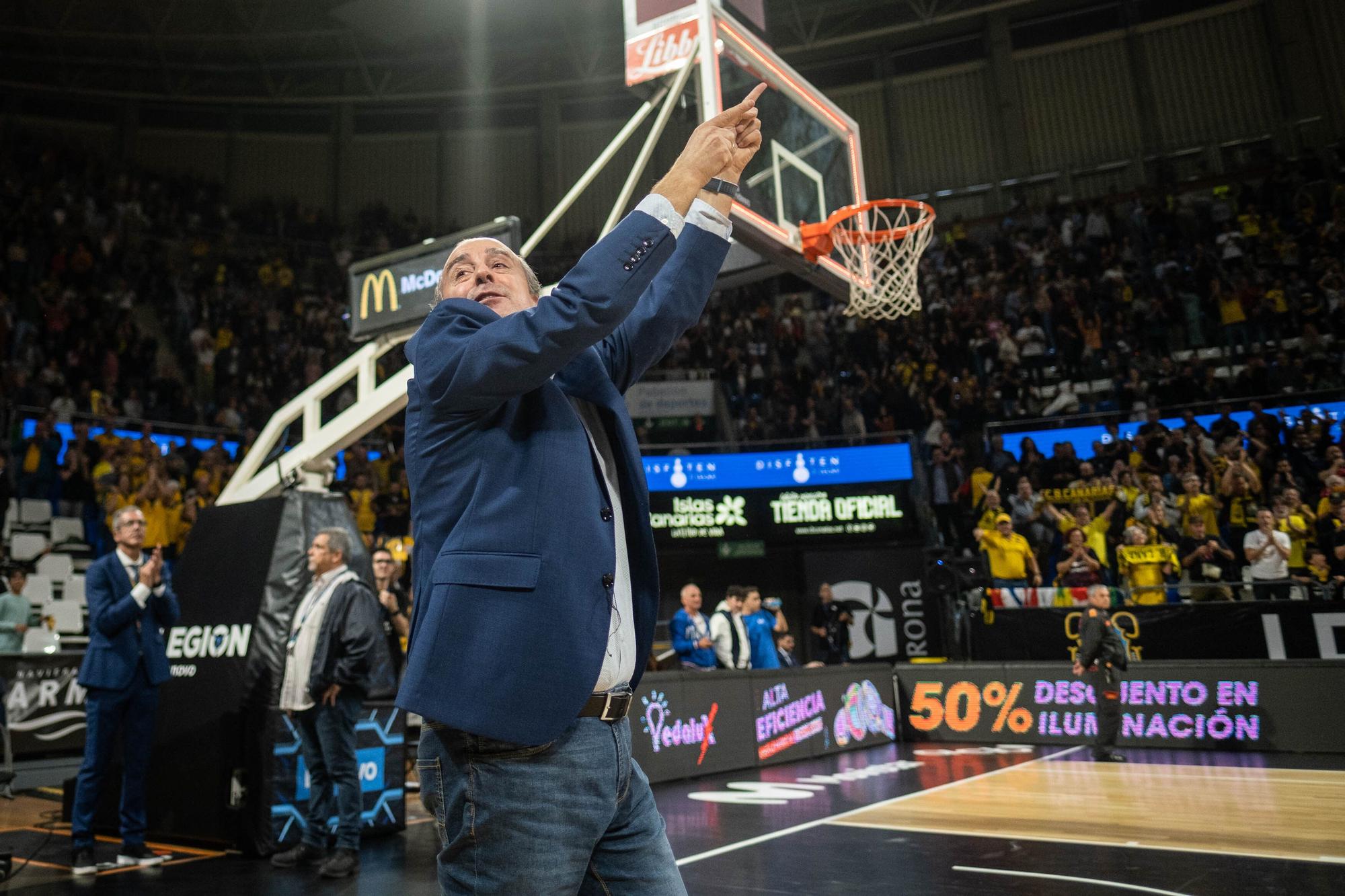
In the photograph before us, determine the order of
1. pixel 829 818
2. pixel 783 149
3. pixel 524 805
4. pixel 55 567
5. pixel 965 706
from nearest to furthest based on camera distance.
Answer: pixel 524 805 → pixel 829 818 → pixel 783 149 → pixel 965 706 → pixel 55 567

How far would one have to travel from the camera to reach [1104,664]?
940 centimetres

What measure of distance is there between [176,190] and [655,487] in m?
13.4

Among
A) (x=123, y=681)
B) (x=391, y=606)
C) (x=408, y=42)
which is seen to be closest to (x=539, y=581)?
(x=123, y=681)

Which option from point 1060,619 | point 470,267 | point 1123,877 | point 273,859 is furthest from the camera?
point 1060,619

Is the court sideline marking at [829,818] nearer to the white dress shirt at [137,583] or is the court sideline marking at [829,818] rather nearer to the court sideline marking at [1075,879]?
the court sideline marking at [1075,879]

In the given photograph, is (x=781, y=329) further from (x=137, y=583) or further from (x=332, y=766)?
(x=332, y=766)

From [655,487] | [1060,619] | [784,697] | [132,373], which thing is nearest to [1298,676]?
[1060,619]

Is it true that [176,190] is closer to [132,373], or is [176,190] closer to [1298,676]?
[132,373]

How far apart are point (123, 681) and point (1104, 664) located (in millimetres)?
8106

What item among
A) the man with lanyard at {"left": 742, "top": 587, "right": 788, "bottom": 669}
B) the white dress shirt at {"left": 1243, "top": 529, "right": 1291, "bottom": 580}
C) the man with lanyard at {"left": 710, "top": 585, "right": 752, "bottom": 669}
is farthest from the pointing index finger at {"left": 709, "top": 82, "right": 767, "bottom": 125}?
the white dress shirt at {"left": 1243, "top": 529, "right": 1291, "bottom": 580}

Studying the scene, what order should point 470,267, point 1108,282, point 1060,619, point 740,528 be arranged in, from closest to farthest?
point 470,267, point 1060,619, point 740,528, point 1108,282

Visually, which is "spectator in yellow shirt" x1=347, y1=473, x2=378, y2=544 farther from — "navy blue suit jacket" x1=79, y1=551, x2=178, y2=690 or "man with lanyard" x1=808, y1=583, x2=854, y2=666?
"navy blue suit jacket" x1=79, y1=551, x2=178, y2=690

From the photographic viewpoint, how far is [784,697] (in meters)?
10.2

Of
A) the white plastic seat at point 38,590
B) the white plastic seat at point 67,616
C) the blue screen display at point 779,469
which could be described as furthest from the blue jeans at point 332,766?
the blue screen display at point 779,469
